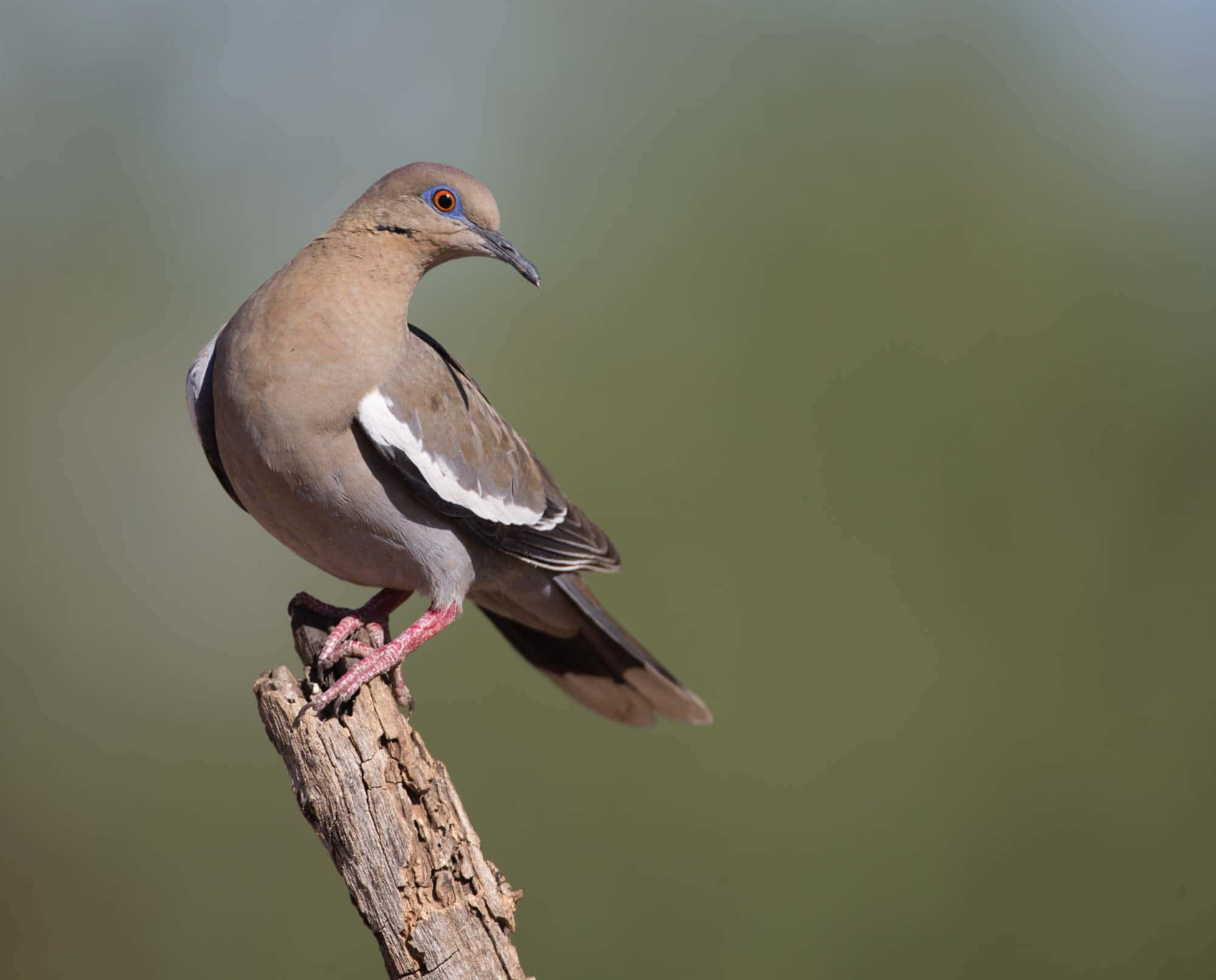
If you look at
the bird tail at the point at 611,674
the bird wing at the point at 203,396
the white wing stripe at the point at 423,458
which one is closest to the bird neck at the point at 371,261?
the white wing stripe at the point at 423,458

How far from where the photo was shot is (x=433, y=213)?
3.16 metres

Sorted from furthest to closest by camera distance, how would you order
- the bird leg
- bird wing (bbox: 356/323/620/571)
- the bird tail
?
the bird tail, bird wing (bbox: 356/323/620/571), the bird leg

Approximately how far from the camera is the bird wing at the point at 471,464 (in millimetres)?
3061

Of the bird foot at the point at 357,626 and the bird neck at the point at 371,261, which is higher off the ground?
the bird neck at the point at 371,261

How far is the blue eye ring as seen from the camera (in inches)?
125

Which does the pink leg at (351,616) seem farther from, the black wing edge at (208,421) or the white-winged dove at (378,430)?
the black wing edge at (208,421)

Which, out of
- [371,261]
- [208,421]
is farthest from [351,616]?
[371,261]

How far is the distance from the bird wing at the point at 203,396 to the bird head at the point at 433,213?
56 cm

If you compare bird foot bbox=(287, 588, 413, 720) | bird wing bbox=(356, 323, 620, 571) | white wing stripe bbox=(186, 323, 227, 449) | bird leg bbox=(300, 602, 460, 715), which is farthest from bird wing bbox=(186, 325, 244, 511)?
bird leg bbox=(300, 602, 460, 715)

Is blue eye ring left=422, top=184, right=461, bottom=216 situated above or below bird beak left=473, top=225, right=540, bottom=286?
above

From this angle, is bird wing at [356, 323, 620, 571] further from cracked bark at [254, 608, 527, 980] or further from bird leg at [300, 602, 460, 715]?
cracked bark at [254, 608, 527, 980]

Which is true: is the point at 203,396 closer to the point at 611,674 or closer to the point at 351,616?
the point at 351,616

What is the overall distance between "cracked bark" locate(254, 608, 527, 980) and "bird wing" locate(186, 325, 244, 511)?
2.93ft

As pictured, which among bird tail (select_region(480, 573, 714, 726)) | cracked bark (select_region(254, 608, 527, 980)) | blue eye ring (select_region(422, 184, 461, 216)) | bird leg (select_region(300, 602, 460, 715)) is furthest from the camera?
bird tail (select_region(480, 573, 714, 726))
